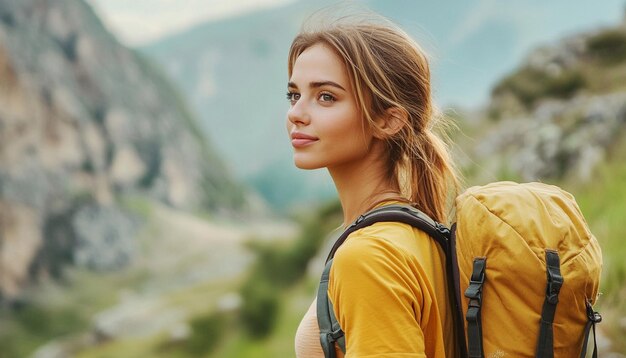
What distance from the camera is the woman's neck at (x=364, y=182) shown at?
1.77 meters

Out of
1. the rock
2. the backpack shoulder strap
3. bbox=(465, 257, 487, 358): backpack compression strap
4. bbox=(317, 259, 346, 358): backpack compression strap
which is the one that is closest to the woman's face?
the backpack shoulder strap

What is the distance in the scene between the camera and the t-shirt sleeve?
1320mm

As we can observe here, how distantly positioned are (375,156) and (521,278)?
1.78 ft

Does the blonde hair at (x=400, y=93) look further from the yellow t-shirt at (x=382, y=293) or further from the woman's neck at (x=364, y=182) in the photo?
the yellow t-shirt at (x=382, y=293)

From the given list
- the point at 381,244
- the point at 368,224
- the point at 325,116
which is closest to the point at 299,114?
the point at 325,116

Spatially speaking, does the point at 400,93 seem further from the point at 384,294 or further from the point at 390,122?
the point at 384,294

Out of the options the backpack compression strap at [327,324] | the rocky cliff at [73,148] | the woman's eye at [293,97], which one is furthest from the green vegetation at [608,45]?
the rocky cliff at [73,148]

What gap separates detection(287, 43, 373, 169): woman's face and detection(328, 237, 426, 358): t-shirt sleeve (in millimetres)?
378

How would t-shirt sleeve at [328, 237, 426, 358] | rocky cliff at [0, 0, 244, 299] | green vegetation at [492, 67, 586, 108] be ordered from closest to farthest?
1. t-shirt sleeve at [328, 237, 426, 358]
2. green vegetation at [492, 67, 586, 108]
3. rocky cliff at [0, 0, 244, 299]

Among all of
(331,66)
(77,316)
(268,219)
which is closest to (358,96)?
(331,66)

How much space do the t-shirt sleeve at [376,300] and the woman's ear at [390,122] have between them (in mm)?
406

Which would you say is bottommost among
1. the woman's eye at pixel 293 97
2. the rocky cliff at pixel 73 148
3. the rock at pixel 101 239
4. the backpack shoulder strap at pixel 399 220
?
the backpack shoulder strap at pixel 399 220

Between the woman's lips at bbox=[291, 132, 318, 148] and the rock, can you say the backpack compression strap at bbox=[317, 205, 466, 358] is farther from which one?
the rock

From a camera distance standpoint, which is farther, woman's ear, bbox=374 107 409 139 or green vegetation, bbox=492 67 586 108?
green vegetation, bbox=492 67 586 108
